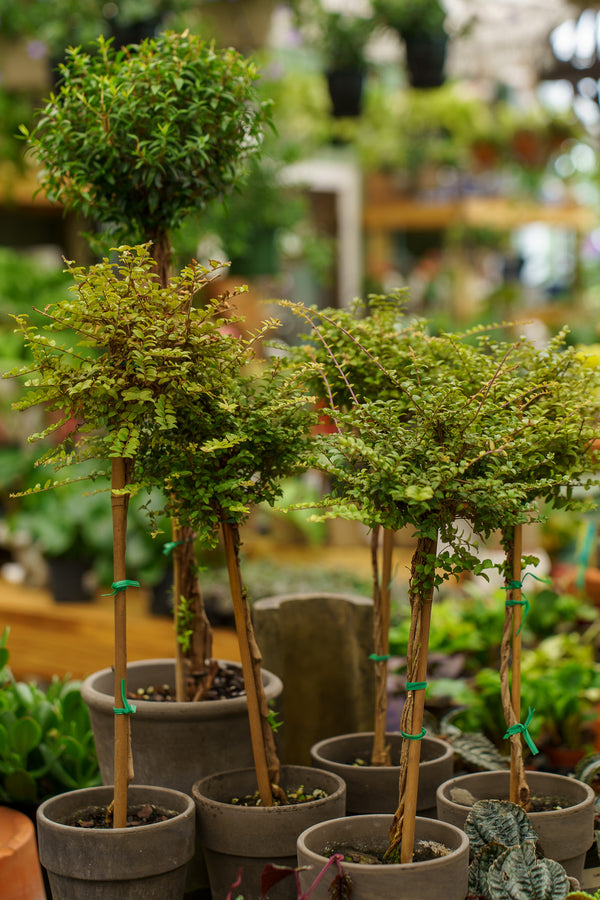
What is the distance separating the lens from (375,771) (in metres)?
1.47

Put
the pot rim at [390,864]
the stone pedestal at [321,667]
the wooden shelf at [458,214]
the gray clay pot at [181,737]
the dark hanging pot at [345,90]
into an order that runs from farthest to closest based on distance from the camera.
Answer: the wooden shelf at [458,214] < the dark hanging pot at [345,90] < the stone pedestal at [321,667] < the gray clay pot at [181,737] < the pot rim at [390,864]

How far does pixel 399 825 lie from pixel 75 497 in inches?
101

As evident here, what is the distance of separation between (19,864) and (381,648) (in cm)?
65

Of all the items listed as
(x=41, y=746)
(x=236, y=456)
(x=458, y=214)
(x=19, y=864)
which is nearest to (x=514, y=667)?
(x=236, y=456)

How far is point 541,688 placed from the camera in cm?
208

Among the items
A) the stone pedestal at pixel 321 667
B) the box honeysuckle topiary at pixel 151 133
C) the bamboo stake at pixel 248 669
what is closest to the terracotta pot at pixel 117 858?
the bamboo stake at pixel 248 669

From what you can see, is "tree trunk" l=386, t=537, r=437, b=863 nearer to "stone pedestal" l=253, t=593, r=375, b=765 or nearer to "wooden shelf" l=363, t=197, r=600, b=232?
"stone pedestal" l=253, t=593, r=375, b=765

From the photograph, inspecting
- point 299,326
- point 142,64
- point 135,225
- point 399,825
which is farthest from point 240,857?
point 299,326

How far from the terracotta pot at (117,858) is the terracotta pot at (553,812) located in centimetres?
37

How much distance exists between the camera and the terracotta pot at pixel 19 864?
1390 millimetres

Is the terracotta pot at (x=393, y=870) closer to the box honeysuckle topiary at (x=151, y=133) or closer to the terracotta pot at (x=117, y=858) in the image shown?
the terracotta pot at (x=117, y=858)

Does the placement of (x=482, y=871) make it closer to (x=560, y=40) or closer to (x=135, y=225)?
(x=135, y=225)

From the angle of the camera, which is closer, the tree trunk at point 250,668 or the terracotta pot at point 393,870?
the terracotta pot at point 393,870

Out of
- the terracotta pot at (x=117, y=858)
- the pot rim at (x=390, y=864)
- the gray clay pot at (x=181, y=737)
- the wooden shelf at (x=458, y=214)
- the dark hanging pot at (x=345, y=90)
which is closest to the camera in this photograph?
the pot rim at (x=390, y=864)
